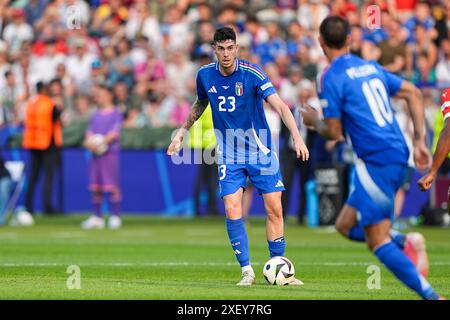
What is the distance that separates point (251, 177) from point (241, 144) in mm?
374

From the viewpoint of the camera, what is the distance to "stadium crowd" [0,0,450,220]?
955 inches

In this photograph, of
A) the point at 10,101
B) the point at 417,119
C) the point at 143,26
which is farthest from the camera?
the point at 143,26

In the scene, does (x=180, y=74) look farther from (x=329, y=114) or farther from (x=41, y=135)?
(x=329, y=114)

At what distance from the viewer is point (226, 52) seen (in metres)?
11.9

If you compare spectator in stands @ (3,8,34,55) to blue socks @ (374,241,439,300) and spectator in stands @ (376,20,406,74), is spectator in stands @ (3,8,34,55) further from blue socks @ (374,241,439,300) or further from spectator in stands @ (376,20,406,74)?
blue socks @ (374,241,439,300)

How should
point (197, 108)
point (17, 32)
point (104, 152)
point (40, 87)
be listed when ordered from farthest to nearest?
point (17, 32), point (40, 87), point (104, 152), point (197, 108)

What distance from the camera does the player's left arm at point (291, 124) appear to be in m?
11.0

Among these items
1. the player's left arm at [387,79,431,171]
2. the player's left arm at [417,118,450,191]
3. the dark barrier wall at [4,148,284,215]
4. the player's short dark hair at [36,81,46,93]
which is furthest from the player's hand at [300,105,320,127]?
the player's short dark hair at [36,81,46,93]

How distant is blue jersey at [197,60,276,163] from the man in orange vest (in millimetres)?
13070

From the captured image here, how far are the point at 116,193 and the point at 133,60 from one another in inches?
212

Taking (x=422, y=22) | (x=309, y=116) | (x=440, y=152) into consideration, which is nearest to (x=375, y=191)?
(x=309, y=116)

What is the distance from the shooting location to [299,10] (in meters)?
27.5

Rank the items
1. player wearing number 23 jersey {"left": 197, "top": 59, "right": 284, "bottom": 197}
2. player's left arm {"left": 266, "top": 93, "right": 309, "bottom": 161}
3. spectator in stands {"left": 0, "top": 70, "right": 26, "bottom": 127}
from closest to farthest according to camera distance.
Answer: player's left arm {"left": 266, "top": 93, "right": 309, "bottom": 161}, player wearing number 23 jersey {"left": 197, "top": 59, "right": 284, "bottom": 197}, spectator in stands {"left": 0, "top": 70, "right": 26, "bottom": 127}

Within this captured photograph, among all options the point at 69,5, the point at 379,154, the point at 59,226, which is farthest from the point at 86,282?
the point at 69,5
